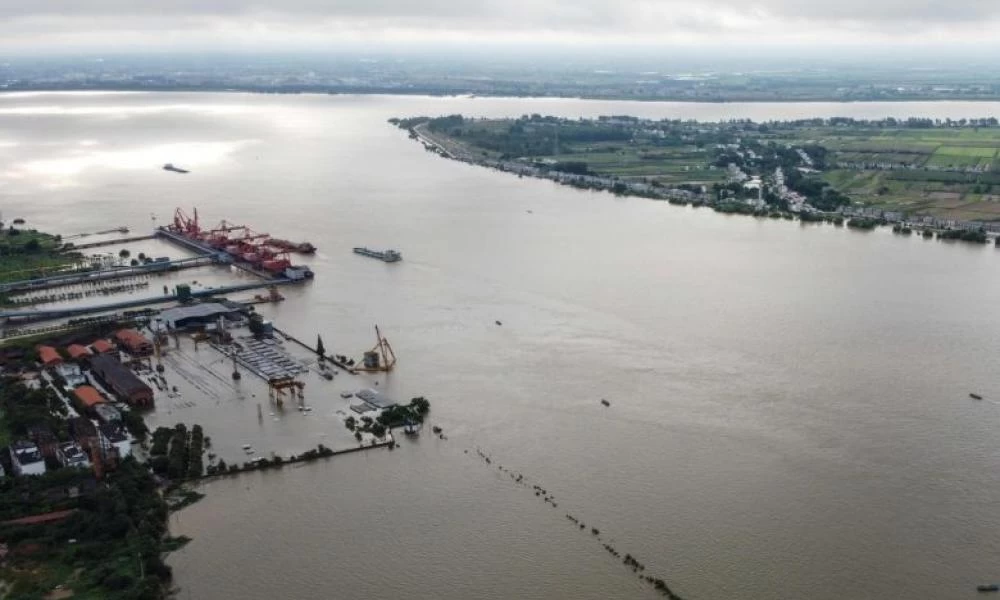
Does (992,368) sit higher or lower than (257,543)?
higher

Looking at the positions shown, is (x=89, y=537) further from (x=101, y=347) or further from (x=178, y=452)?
(x=101, y=347)

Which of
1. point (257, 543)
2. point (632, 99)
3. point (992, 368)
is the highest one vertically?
point (632, 99)

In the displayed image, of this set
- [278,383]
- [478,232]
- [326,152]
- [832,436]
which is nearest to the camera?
[832,436]

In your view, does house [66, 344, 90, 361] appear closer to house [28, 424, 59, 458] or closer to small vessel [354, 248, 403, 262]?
house [28, 424, 59, 458]

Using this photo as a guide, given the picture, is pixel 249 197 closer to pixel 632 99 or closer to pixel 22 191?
pixel 22 191

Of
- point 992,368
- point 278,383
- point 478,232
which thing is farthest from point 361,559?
point 478,232

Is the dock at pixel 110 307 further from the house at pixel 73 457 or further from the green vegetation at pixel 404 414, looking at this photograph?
the green vegetation at pixel 404 414

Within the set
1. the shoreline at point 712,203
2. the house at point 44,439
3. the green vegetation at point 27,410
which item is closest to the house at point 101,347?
the green vegetation at point 27,410
